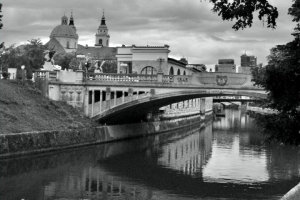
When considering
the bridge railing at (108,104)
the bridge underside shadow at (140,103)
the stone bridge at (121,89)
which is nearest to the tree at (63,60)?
the bridge underside shadow at (140,103)

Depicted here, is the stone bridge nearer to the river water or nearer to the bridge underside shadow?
the bridge underside shadow

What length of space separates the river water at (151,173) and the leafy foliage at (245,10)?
1532cm

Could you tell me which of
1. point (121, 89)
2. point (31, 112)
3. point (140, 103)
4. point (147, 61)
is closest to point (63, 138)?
point (31, 112)

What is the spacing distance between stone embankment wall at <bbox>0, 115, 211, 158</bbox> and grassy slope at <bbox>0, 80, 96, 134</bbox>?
3.20ft

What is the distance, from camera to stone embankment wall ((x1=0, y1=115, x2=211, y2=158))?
4069cm

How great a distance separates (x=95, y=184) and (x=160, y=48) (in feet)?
183

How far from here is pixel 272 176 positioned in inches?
1457

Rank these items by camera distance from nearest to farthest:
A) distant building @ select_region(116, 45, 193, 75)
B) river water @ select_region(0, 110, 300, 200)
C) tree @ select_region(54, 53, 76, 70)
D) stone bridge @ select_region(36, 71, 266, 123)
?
river water @ select_region(0, 110, 300, 200) < stone bridge @ select_region(36, 71, 266, 123) < distant building @ select_region(116, 45, 193, 75) < tree @ select_region(54, 53, 76, 70)

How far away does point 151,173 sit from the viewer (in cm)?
3869

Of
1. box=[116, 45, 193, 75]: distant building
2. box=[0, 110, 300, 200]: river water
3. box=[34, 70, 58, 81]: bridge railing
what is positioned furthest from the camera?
box=[116, 45, 193, 75]: distant building

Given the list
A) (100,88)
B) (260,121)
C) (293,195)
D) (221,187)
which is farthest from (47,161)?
(293,195)

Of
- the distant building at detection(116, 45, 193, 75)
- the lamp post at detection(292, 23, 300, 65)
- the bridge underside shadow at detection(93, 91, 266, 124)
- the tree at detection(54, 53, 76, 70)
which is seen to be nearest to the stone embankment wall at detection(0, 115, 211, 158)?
the bridge underside shadow at detection(93, 91, 266, 124)

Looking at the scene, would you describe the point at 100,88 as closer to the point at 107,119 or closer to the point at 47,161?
the point at 107,119

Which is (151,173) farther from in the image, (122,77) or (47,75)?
(47,75)
